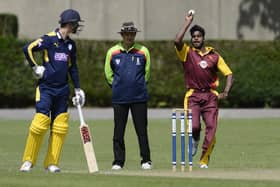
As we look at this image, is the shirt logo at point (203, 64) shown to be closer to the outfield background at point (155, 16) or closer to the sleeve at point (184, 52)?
the sleeve at point (184, 52)

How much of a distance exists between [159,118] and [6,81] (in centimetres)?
486

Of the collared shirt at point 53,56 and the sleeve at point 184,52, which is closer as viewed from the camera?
the collared shirt at point 53,56

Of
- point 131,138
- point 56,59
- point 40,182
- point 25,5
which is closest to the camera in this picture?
point 40,182

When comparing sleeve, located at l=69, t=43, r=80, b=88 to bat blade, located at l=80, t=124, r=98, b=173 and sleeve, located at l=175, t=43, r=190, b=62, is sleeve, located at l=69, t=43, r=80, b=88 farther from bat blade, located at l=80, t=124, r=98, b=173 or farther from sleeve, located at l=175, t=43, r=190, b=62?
sleeve, located at l=175, t=43, r=190, b=62

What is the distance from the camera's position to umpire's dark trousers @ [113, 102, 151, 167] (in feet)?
51.0

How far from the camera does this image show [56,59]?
567 inches

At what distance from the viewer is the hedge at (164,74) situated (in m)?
31.3

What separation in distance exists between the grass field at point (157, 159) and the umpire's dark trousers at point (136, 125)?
27 centimetres

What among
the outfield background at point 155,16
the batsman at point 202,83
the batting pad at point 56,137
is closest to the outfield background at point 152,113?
the outfield background at point 155,16

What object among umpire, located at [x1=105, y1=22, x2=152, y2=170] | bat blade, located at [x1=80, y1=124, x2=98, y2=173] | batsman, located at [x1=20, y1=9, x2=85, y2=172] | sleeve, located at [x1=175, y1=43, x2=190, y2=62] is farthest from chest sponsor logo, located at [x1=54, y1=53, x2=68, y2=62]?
sleeve, located at [x1=175, y1=43, x2=190, y2=62]

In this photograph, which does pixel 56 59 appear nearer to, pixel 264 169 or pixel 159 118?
pixel 264 169

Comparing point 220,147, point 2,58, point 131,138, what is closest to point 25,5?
point 2,58

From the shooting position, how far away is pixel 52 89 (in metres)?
14.4

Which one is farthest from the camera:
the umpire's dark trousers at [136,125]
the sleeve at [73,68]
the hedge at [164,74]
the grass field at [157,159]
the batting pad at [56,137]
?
the hedge at [164,74]
